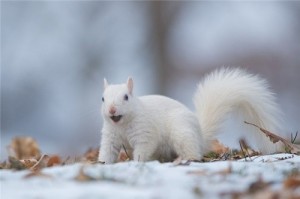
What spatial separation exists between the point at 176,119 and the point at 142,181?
151 cm

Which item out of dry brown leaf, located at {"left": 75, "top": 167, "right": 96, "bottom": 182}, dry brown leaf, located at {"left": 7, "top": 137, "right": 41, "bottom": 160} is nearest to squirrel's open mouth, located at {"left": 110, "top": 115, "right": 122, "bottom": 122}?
dry brown leaf, located at {"left": 75, "top": 167, "right": 96, "bottom": 182}

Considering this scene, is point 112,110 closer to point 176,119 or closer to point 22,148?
point 176,119

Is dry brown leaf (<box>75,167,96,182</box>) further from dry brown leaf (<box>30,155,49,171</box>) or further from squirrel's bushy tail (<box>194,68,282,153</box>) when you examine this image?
squirrel's bushy tail (<box>194,68,282,153</box>)

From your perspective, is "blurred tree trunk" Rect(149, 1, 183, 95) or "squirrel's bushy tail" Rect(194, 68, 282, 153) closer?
"squirrel's bushy tail" Rect(194, 68, 282, 153)

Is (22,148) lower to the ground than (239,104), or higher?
higher

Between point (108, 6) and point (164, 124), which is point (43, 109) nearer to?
point (108, 6)

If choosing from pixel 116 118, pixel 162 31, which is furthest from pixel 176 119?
pixel 162 31

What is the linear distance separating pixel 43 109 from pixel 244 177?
8788 millimetres

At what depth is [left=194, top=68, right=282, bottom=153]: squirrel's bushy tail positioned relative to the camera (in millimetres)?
4703

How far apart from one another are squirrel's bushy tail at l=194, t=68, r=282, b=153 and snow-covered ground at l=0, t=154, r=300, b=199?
138cm

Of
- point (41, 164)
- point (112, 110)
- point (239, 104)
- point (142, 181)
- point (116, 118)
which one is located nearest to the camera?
point (142, 181)

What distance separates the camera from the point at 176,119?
4.28 m

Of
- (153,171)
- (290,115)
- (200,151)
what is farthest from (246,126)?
(290,115)

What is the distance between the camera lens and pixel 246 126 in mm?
4723
